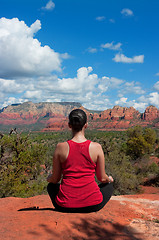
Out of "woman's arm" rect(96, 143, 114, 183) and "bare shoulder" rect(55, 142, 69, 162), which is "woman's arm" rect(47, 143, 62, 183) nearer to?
"bare shoulder" rect(55, 142, 69, 162)

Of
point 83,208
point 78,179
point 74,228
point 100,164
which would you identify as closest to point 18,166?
point 74,228

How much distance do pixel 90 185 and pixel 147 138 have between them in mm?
29862

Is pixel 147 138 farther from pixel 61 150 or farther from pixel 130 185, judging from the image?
pixel 61 150

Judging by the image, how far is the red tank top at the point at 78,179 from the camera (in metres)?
2.53

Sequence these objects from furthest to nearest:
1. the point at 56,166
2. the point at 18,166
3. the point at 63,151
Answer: the point at 18,166 → the point at 56,166 → the point at 63,151

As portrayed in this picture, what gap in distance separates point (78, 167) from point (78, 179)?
0.18 metres

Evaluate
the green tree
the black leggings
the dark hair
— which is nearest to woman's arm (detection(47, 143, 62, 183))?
the black leggings

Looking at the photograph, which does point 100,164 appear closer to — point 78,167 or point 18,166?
point 78,167

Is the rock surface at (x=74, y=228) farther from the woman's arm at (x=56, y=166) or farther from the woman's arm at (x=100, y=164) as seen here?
the woman's arm at (x=100, y=164)

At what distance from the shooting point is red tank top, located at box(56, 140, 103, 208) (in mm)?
2527

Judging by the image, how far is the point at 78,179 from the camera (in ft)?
8.52

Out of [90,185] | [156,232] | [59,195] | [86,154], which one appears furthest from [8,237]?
[156,232]

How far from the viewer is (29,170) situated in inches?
512

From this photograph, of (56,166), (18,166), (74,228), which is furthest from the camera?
(18,166)
